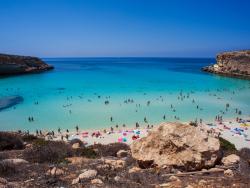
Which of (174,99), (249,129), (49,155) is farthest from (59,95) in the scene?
(49,155)

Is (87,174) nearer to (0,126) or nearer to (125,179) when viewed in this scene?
(125,179)

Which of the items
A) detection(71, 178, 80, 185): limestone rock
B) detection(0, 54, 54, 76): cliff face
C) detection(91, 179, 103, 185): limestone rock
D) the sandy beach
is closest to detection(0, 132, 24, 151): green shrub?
the sandy beach

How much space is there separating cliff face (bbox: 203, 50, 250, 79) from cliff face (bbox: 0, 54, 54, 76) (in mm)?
66148

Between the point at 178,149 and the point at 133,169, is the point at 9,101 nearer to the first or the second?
the point at 133,169

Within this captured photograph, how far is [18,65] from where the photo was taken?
89.5 metres

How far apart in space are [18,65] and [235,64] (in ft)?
238

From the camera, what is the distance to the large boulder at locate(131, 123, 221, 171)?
7240 millimetres

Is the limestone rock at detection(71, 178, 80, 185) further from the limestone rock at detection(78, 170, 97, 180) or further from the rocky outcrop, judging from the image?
the rocky outcrop

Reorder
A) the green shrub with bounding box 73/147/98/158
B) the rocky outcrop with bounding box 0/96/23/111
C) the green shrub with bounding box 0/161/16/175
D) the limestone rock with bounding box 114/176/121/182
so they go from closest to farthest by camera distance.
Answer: the limestone rock with bounding box 114/176/121/182, the green shrub with bounding box 0/161/16/175, the green shrub with bounding box 73/147/98/158, the rocky outcrop with bounding box 0/96/23/111

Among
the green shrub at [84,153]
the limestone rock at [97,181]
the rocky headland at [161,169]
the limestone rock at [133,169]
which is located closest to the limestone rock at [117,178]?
the rocky headland at [161,169]

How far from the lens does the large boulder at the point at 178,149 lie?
7.24m

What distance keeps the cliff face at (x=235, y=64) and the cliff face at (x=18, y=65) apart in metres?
66.1

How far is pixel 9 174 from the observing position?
6.93 meters

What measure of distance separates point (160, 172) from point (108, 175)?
135cm
